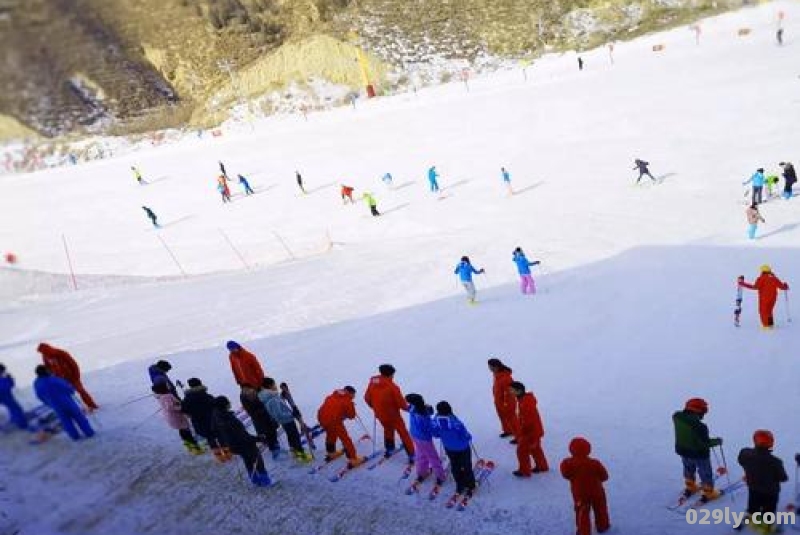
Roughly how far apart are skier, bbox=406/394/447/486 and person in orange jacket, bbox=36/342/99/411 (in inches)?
252

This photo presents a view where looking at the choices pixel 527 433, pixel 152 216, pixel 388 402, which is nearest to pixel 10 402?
pixel 388 402

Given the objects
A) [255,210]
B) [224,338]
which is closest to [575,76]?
[255,210]

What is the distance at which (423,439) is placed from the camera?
26.4ft

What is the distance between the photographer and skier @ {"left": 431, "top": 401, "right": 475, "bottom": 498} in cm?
763

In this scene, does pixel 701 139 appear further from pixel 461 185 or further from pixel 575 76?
pixel 575 76

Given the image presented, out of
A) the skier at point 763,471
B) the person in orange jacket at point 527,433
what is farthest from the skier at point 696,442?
the person in orange jacket at point 527,433

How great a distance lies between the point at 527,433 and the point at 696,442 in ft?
6.09

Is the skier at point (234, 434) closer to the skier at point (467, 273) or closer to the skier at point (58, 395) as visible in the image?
the skier at point (58, 395)

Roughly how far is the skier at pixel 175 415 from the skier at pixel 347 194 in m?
17.7

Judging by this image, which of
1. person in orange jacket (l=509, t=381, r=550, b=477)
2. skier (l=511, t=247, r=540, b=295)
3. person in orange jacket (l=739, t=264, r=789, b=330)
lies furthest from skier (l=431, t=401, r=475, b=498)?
skier (l=511, t=247, r=540, b=295)

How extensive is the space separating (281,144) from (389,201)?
13.0 metres

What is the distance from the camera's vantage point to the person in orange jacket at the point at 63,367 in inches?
439

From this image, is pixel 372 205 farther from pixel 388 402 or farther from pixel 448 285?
pixel 388 402

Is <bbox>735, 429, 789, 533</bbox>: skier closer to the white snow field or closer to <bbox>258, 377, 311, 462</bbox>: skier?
the white snow field
